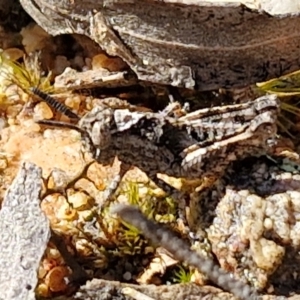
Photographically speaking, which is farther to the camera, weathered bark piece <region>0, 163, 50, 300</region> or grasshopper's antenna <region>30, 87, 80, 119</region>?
grasshopper's antenna <region>30, 87, 80, 119</region>

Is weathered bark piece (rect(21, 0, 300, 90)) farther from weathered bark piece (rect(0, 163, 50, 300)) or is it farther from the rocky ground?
weathered bark piece (rect(0, 163, 50, 300))

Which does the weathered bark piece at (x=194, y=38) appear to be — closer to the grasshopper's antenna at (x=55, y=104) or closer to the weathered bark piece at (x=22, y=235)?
the grasshopper's antenna at (x=55, y=104)

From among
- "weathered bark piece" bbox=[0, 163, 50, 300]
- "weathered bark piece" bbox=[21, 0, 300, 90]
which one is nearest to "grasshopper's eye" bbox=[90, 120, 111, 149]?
"weathered bark piece" bbox=[0, 163, 50, 300]

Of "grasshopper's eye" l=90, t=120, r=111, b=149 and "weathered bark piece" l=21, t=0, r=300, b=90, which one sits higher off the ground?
"weathered bark piece" l=21, t=0, r=300, b=90

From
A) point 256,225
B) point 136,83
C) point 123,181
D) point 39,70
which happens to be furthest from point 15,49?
point 256,225

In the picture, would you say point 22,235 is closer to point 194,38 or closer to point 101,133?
point 101,133

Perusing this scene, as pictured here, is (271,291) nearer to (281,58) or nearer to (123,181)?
(123,181)

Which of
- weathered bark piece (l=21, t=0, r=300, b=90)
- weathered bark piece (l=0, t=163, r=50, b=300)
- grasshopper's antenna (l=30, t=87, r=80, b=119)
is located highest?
weathered bark piece (l=21, t=0, r=300, b=90)
